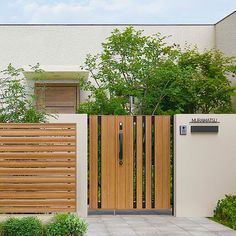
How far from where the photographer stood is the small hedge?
8445 mm

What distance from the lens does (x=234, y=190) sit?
12250mm

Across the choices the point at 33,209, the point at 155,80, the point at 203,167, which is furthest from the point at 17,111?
the point at 155,80

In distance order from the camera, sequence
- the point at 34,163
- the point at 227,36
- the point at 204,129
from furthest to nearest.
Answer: the point at 227,36, the point at 204,129, the point at 34,163

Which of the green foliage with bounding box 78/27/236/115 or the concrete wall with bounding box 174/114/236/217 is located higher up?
the green foliage with bounding box 78/27/236/115

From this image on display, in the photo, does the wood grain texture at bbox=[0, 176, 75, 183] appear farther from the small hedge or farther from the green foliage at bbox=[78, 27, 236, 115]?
the green foliage at bbox=[78, 27, 236, 115]

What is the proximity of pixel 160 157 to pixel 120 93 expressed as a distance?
5.41 m

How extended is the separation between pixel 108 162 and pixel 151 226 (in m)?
2.02

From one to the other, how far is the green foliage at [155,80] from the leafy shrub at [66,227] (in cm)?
807

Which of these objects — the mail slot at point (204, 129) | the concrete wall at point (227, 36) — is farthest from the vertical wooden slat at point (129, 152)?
the concrete wall at point (227, 36)

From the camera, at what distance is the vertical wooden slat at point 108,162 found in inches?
478

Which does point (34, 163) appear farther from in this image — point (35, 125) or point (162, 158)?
point (162, 158)

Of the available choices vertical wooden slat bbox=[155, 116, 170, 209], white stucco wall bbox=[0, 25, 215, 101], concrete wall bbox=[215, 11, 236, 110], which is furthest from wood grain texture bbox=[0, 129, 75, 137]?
white stucco wall bbox=[0, 25, 215, 101]

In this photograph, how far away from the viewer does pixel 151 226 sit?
34.7ft

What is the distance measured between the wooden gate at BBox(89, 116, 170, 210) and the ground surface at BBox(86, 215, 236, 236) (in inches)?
14.2
